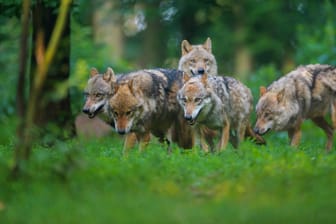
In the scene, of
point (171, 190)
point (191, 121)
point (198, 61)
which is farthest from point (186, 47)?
point (171, 190)

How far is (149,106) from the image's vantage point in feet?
40.5

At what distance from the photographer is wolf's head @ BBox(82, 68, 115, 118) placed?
12922mm

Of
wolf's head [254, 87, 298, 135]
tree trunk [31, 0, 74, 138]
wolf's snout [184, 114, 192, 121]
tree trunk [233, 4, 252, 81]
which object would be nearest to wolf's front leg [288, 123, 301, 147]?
wolf's head [254, 87, 298, 135]

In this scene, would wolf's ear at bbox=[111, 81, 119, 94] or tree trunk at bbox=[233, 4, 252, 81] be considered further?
tree trunk at bbox=[233, 4, 252, 81]

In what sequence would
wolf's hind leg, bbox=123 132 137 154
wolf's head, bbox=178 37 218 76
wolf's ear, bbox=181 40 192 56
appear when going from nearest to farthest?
wolf's hind leg, bbox=123 132 137 154
wolf's head, bbox=178 37 218 76
wolf's ear, bbox=181 40 192 56

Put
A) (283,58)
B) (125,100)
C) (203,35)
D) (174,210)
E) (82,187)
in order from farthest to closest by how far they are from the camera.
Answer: (283,58) < (203,35) < (125,100) < (82,187) < (174,210)

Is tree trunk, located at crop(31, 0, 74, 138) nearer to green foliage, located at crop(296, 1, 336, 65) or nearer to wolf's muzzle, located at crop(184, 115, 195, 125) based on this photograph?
wolf's muzzle, located at crop(184, 115, 195, 125)

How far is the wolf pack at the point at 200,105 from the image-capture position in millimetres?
12219

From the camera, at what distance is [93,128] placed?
19.2 metres

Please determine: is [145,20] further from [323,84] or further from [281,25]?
[323,84]

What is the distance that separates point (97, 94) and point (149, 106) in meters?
0.98

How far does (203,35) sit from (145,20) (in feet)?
8.57

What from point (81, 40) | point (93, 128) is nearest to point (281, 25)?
point (81, 40)

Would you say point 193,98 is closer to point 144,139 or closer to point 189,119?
point 189,119
